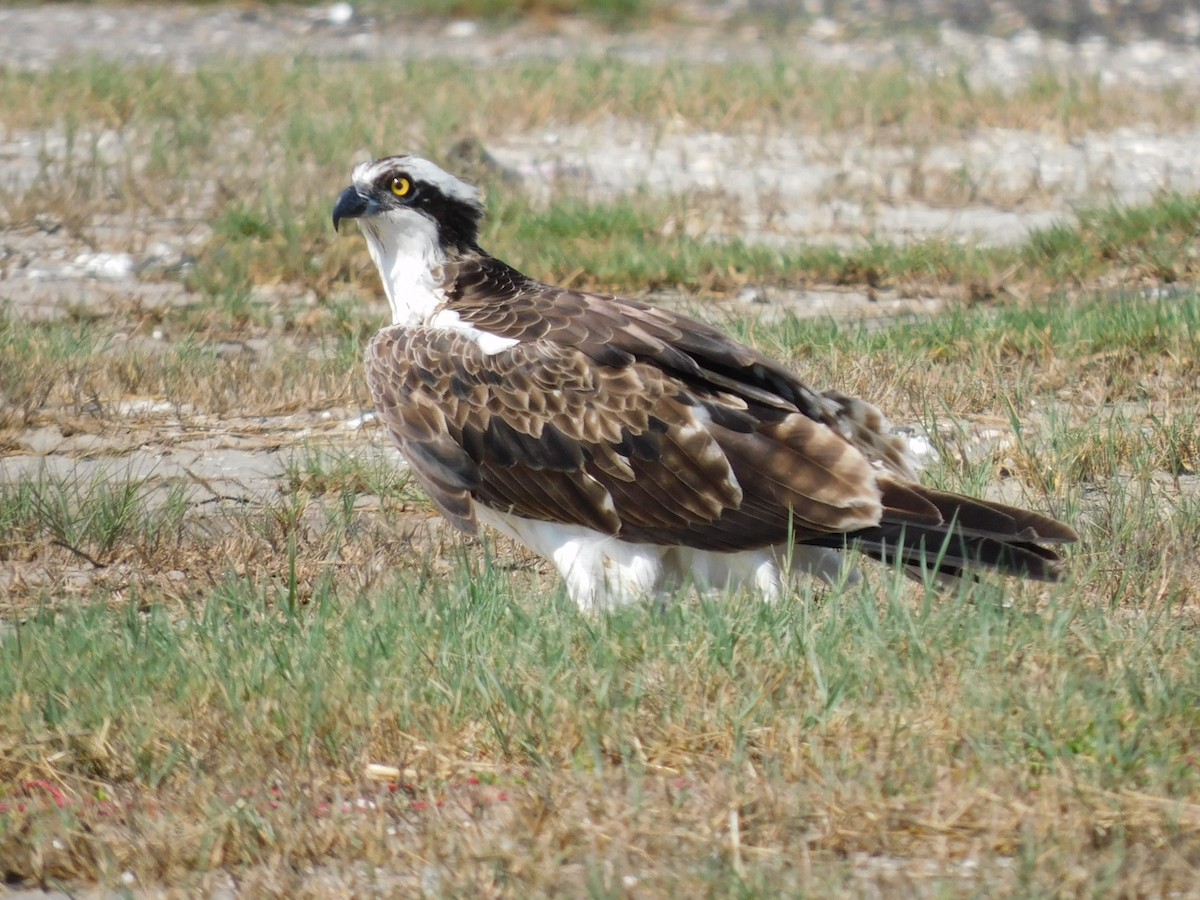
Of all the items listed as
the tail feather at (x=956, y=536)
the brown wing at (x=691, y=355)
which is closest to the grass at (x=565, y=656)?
the tail feather at (x=956, y=536)

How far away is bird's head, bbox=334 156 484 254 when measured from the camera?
6.11 metres

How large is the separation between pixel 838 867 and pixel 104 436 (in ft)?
14.3

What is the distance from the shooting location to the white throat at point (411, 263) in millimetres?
6012

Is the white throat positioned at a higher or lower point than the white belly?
higher

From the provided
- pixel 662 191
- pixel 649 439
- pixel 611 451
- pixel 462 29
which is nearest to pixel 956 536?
pixel 649 439

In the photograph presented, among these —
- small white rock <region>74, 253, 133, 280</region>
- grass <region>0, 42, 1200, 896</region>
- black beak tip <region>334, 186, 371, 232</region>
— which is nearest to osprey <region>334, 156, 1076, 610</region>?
grass <region>0, 42, 1200, 896</region>

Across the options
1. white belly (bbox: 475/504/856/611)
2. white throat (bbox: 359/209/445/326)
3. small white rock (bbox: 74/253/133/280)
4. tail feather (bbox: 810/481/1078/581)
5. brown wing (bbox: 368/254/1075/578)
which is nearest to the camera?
tail feather (bbox: 810/481/1078/581)

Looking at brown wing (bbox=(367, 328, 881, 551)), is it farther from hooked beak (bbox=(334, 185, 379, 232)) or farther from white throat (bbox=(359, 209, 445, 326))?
hooked beak (bbox=(334, 185, 379, 232))

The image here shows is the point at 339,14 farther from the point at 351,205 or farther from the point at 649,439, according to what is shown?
the point at 649,439

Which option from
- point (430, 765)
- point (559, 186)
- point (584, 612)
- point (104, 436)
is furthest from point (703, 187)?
point (430, 765)

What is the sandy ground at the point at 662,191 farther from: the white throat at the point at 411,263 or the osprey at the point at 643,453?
the osprey at the point at 643,453

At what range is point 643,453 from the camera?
17.2 feet

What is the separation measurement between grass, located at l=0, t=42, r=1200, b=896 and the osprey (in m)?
0.21

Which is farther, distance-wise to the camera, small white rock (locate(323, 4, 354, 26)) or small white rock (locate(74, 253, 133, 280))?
small white rock (locate(323, 4, 354, 26))
